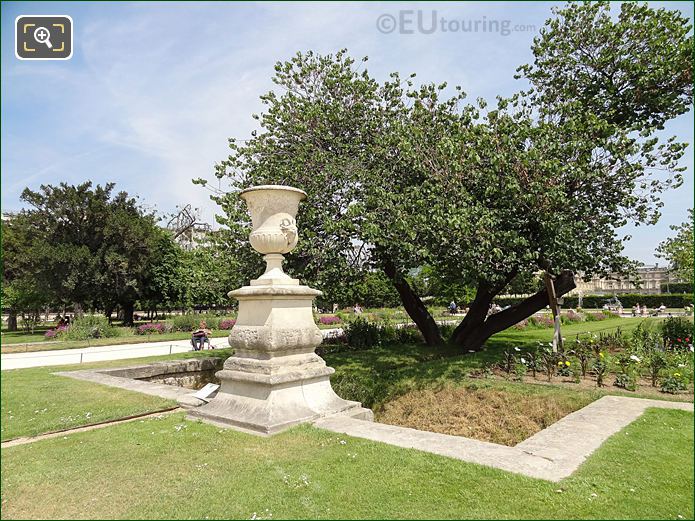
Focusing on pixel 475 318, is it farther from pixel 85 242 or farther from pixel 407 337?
pixel 85 242

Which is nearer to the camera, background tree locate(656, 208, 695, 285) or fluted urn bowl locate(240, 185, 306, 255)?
fluted urn bowl locate(240, 185, 306, 255)

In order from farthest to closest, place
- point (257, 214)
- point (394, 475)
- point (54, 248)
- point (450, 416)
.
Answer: point (54, 248)
point (450, 416)
point (257, 214)
point (394, 475)

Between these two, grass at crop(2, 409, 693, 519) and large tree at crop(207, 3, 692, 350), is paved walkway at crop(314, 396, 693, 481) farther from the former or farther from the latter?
large tree at crop(207, 3, 692, 350)

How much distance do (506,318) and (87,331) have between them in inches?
711

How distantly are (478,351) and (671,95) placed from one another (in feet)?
27.0

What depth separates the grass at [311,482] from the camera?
340cm

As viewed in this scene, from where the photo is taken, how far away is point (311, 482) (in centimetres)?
389

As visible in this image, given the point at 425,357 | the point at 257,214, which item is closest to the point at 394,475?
the point at 257,214

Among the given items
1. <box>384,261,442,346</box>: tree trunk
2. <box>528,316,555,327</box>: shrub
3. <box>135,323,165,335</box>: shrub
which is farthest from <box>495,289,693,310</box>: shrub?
<box>135,323,165,335</box>: shrub

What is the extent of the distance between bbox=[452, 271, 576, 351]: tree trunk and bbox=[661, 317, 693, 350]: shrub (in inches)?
118

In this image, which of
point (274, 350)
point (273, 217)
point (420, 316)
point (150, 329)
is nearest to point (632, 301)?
A: point (420, 316)

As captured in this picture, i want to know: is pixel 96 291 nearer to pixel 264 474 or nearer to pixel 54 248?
pixel 54 248

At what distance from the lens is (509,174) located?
9.77 meters

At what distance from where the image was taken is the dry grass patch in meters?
7.59
